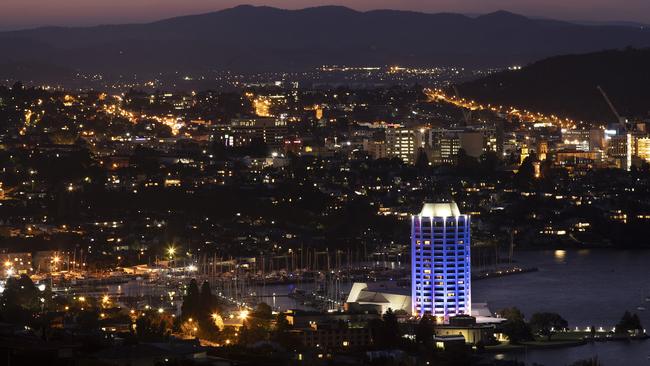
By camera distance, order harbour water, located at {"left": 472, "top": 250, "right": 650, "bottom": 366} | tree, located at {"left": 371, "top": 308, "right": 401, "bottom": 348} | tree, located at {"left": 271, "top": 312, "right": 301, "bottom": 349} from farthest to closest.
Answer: harbour water, located at {"left": 472, "top": 250, "right": 650, "bottom": 366} < tree, located at {"left": 371, "top": 308, "right": 401, "bottom": 348} < tree, located at {"left": 271, "top": 312, "right": 301, "bottom": 349}

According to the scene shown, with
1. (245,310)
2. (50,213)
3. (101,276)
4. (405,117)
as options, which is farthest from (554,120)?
(245,310)

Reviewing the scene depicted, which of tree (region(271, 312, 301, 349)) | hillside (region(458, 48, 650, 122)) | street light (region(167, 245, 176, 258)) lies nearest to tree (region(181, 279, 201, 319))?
tree (region(271, 312, 301, 349))

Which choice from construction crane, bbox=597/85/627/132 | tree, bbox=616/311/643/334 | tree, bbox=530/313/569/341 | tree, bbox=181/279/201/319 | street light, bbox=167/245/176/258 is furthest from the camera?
construction crane, bbox=597/85/627/132

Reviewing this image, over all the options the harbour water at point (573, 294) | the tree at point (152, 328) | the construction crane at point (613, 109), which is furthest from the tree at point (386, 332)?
the construction crane at point (613, 109)

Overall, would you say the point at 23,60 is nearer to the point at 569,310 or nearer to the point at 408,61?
the point at 408,61

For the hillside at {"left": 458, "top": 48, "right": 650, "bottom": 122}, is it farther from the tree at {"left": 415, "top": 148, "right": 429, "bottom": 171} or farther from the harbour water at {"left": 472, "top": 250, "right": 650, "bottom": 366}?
the harbour water at {"left": 472, "top": 250, "right": 650, "bottom": 366}

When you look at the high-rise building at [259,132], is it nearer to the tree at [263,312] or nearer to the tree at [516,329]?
the tree at [263,312]

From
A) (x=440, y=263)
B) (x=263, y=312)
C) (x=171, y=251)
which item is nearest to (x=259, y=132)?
(x=171, y=251)

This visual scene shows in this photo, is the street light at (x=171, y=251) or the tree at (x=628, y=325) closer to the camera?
the tree at (x=628, y=325)
